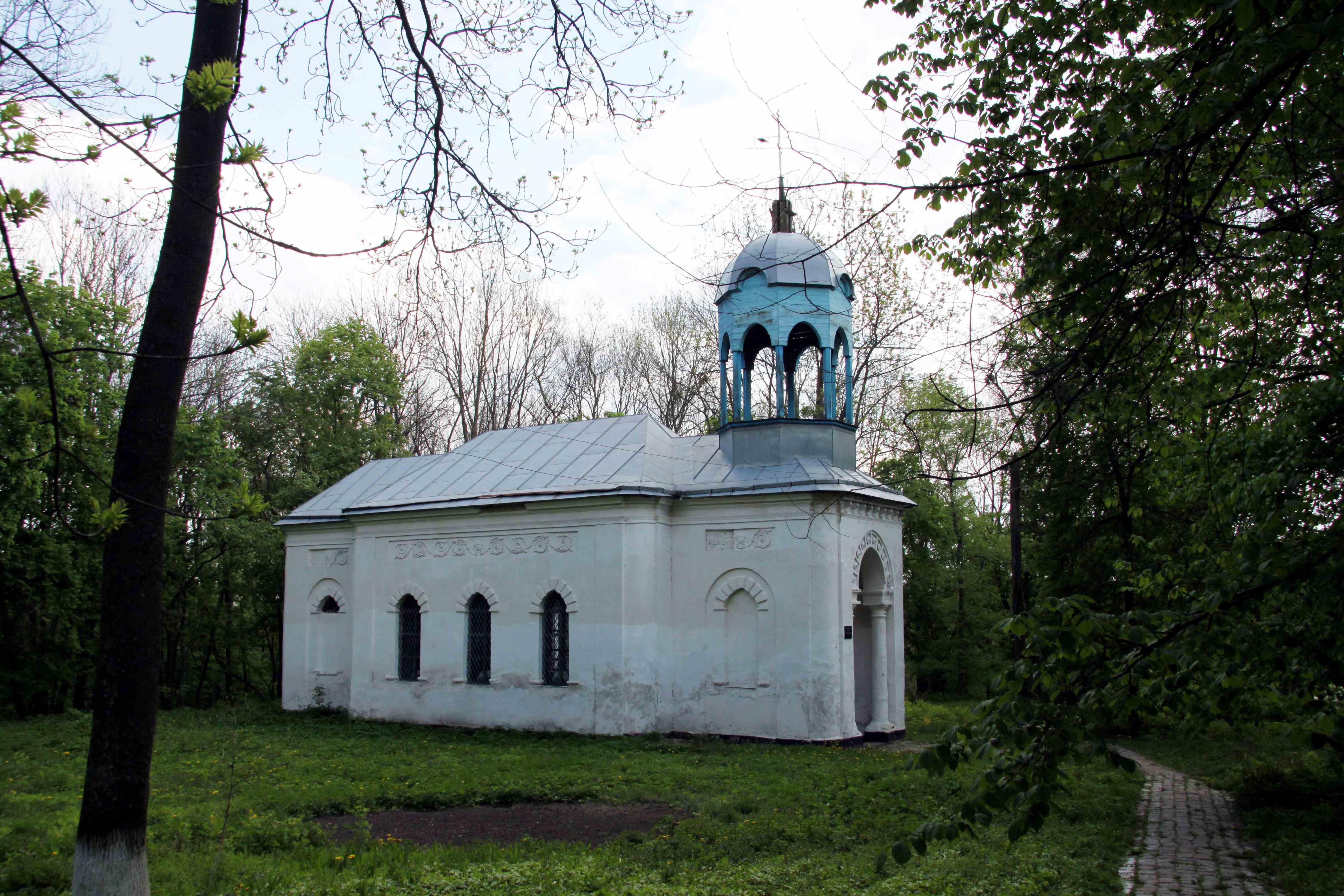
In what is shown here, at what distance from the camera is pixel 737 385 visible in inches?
717

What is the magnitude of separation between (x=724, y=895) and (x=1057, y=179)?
17.7 ft

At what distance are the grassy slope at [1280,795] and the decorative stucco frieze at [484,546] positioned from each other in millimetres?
10381

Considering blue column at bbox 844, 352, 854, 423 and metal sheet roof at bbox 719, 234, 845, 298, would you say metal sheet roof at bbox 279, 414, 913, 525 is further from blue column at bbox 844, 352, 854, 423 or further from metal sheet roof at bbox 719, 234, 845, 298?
metal sheet roof at bbox 719, 234, 845, 298

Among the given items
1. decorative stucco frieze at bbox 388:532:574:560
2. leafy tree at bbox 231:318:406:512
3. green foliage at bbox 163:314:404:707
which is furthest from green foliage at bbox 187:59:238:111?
leafy tree at bbox 231:318:406:512

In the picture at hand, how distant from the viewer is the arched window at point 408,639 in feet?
63.5

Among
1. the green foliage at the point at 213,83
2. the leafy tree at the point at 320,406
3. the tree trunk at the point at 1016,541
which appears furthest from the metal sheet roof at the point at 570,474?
the green foliage at the point at 213,83

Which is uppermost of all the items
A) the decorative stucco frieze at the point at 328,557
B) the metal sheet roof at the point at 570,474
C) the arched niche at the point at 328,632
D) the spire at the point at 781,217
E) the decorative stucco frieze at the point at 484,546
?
the spire at the point at 781,217

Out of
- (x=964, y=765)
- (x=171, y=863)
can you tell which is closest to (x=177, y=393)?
(x=171, y=863)

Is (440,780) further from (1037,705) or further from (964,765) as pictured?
(1037,705)

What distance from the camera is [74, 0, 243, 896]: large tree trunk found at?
5.76 m

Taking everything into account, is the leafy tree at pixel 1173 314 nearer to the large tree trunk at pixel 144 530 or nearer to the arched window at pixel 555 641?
the large tree trunk at pixel 144 530

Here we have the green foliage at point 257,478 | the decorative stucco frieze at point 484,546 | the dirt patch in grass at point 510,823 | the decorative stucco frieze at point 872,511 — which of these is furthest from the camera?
the green foliage at point 257,478

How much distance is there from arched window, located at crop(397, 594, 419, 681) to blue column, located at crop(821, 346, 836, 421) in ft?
28.6

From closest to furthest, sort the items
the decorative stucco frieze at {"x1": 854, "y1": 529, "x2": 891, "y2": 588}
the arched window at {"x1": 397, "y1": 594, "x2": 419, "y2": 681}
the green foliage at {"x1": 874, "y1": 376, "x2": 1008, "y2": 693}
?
the decorative stucco frieze at {"x1": 854, "y1": 529, "x2": 891, "y2": 588}
the arched window at {"x1": 397, "y1": 594, "x2": 419, "y2": 681}
the green foliage at {"x1": 874, "y1": 376, "x2": 1008, "y2": 693}
